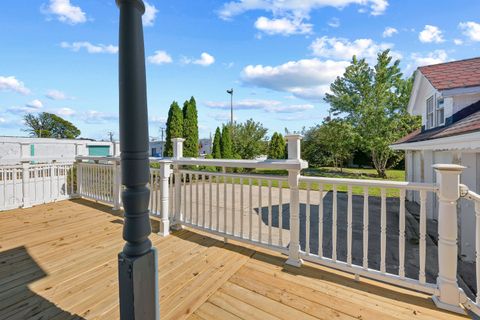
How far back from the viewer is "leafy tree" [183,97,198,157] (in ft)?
40.4

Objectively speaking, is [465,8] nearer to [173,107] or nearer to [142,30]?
[142,30]

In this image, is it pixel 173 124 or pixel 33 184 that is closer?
pixel 33 184

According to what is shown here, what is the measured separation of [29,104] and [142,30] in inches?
2002

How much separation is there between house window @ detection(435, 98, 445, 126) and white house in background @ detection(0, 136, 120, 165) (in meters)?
8.26

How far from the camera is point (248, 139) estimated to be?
18.4 meters

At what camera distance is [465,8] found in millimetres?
5160

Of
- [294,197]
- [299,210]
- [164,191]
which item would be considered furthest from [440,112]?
[164,191]

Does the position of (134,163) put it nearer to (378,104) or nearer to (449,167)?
(449,167)

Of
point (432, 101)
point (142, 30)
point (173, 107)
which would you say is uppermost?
point (173, 107)

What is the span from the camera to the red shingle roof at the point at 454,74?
222 inches

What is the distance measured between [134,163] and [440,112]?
8.35m

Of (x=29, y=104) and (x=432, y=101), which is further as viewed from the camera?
(x=29, y=104)

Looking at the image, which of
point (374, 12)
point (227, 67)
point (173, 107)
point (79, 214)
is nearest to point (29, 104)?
point (173, 107)

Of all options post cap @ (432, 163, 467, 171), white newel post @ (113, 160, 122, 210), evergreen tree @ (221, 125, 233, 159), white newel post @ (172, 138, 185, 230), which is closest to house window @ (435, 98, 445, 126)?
post cap @ (432, 163, 467, 171)
